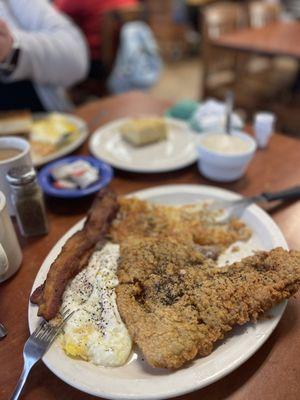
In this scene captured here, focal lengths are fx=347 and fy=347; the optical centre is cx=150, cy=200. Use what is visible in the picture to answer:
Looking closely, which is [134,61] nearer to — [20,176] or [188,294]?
[20,176]

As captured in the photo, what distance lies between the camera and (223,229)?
109cm

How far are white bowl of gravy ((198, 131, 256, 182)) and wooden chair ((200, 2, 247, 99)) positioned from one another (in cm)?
222

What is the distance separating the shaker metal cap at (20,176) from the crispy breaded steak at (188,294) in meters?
0.34

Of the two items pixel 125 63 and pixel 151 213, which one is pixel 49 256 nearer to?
pixel 151 213

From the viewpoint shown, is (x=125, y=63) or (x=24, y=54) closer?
(x=24, y=54)

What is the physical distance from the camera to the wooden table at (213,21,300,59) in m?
2.84

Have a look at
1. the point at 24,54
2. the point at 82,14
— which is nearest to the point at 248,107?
the point at 82,14

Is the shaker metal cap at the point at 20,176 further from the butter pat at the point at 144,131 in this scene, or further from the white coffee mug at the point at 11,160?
the butter pat at the point at 144,131

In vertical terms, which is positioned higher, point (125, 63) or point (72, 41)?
point (72, 41)

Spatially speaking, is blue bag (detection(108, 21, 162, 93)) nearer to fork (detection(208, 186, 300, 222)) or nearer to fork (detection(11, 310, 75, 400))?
fork (detection(208, 186, 300, 222))

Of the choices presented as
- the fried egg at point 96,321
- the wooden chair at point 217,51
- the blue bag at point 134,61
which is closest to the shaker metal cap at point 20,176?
the fried egg at point 96,321

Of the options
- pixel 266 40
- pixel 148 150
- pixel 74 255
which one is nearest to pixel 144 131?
pixel 148 150

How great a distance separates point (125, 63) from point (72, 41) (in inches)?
48.5

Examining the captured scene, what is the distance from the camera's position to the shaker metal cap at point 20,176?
968 mm
